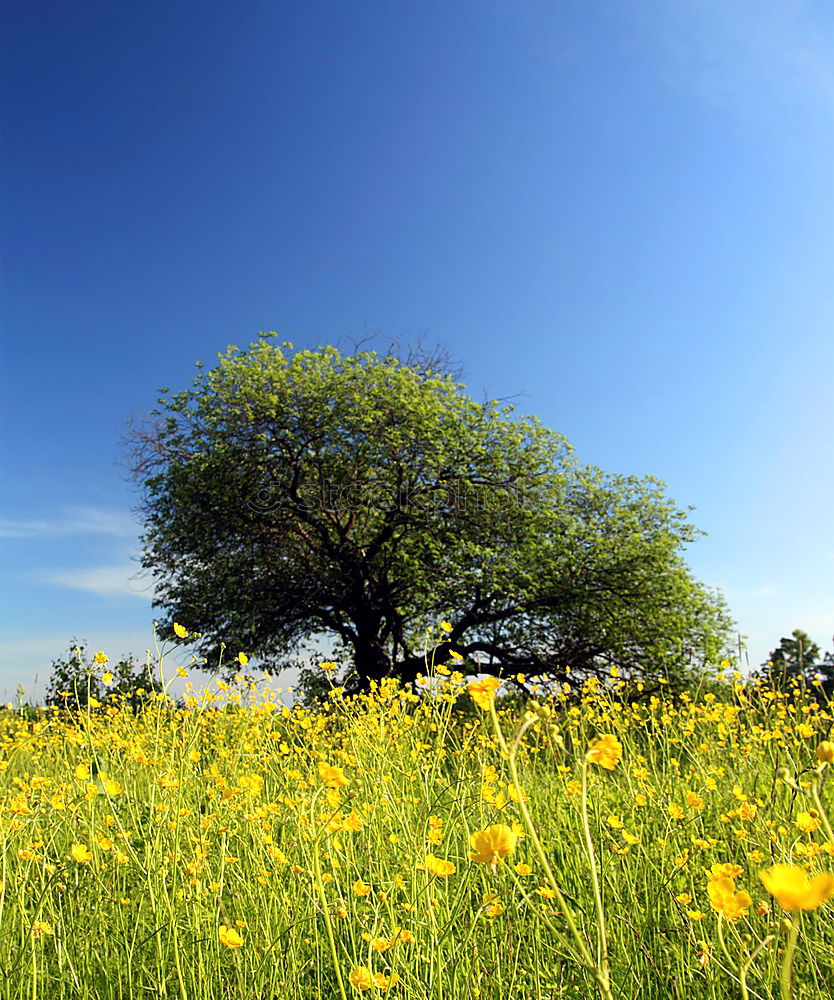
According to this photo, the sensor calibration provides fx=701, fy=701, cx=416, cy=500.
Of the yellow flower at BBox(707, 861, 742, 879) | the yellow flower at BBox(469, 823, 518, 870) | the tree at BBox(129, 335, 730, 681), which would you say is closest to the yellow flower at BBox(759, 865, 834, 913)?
the yellow flower at BBox(469, 823, 518, 870)

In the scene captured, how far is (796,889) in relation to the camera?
732 millimetres

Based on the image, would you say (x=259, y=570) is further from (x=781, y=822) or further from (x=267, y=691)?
(x=781, y=822)

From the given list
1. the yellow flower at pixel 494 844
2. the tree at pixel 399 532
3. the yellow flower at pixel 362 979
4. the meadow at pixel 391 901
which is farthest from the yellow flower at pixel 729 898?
the tree at pixel 399 532

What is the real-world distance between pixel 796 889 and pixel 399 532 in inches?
502

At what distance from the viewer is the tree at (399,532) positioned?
41.4 ft

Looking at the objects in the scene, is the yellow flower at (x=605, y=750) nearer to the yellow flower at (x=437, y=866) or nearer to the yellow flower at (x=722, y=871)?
the yellow flower at (x=437, y=866)

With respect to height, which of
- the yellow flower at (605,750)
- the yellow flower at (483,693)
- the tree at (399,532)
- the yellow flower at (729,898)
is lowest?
the yellow flower at (729,898)

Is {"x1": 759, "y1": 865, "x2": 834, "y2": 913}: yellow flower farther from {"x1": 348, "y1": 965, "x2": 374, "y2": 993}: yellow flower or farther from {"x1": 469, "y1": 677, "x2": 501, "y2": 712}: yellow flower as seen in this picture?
{"x1": 348, "y1": 965, "x2": 374, "y2": 993}: yellow flower

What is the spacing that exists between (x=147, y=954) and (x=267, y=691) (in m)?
2.95

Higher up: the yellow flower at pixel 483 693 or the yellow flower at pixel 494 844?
the yellow flower at pixel 483 693

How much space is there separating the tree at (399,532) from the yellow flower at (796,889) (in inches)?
447

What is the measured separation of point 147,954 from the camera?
2.49m

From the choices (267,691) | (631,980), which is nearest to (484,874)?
(631,980)

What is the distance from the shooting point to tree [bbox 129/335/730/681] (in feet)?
41.4
